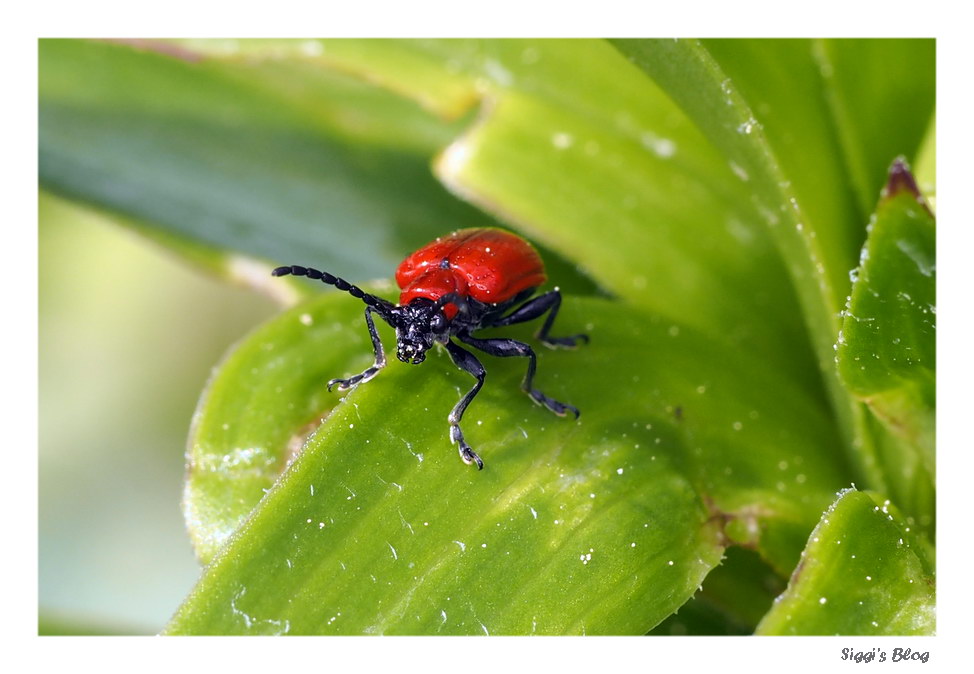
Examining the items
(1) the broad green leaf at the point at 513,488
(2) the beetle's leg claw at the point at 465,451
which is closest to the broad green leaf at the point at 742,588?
(1) the broad green leaf at the point at 513,488

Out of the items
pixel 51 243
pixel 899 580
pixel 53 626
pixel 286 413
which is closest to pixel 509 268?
pixel 286 413

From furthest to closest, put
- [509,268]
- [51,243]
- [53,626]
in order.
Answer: [51,243]
[53,626]
[509,268]

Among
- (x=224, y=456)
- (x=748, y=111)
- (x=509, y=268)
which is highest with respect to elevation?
(x=748, y=111)

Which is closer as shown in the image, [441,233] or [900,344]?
[900,344]

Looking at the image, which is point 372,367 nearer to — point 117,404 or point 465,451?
point 465,451

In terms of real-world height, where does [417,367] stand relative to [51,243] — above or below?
below

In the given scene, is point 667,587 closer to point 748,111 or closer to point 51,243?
point 748,111

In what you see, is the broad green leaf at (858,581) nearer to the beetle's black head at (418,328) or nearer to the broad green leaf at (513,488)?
the broad green leaf at (513,488)
